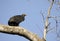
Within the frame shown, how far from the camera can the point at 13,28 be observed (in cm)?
219

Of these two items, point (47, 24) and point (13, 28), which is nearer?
point (13, 28)

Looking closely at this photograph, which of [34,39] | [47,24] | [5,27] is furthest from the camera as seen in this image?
[47,24]

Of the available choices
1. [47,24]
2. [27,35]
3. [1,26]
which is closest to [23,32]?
[27,35]

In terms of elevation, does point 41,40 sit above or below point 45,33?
above

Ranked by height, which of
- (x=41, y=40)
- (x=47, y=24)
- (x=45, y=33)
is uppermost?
(x=41, y=40)

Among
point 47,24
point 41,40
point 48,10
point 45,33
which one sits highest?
point 41,40

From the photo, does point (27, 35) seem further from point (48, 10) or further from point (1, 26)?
point (48, 10)

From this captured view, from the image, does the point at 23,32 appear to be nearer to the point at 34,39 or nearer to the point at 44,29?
the point at 34,39

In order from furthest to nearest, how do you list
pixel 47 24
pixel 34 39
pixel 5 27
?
1. pixel 47 24
2. pixel 5 27
3. pixel 34 39

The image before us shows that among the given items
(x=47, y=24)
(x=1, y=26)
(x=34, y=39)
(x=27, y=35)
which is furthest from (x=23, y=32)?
(x=47, y=24)

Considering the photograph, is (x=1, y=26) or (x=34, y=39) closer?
(x=34, y=39)

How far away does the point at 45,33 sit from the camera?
8.81 meters

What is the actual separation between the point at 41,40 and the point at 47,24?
6.78 metres

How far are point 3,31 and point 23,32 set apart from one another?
0.30 meters
